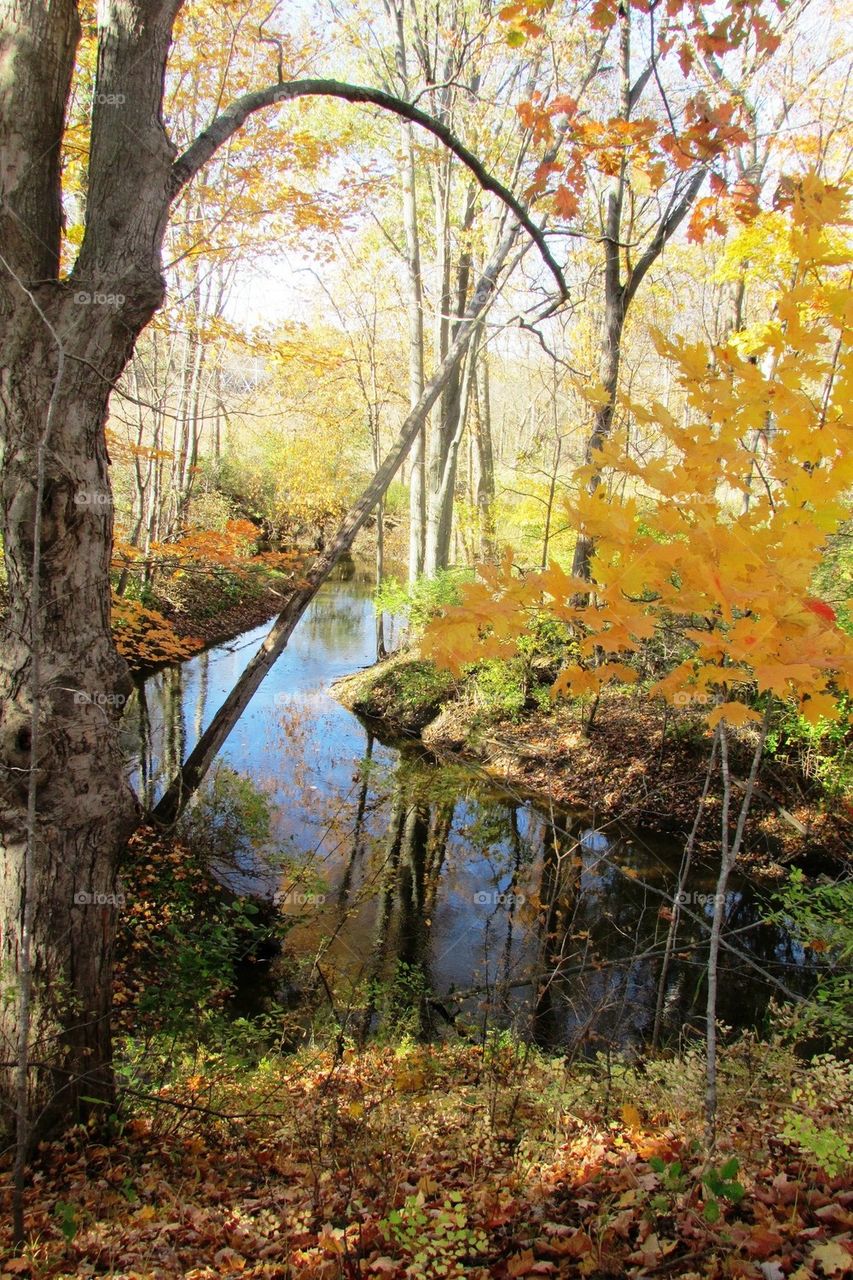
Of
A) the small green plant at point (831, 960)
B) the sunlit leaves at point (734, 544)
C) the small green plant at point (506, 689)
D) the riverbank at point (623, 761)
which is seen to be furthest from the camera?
the small green plant at point (506, 689)

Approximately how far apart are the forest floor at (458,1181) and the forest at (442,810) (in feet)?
0.07

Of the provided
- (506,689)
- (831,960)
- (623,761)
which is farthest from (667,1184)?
(506,689)

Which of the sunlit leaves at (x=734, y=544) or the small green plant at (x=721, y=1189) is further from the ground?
the sunlit leaves at (x=734, y=544)

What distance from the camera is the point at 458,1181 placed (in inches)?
108

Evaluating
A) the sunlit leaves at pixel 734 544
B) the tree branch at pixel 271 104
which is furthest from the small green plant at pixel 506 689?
the sunlit leaves at pixel 734 544

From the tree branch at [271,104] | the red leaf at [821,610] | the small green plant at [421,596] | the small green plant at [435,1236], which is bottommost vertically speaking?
the small green plant at [435,1236]

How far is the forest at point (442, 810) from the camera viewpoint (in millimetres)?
2137

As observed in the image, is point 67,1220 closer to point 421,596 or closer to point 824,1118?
point 824,1118

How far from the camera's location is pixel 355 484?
85.7ft

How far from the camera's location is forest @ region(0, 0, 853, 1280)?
2137mm

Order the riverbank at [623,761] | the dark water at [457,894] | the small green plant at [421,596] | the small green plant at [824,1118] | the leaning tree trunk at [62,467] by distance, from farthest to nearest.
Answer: the small green plant at [421,596] < the riverbank at [623,761] < the dark water at [457,894] < the leaning tree trunk at [62,467] < the small green plant at [824,1118]

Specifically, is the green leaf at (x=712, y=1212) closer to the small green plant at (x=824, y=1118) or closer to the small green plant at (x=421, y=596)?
the small green plant at (x=824, y=1118)

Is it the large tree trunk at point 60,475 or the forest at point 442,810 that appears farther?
the large tree trunk at point 60,475

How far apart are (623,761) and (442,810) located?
253cm
